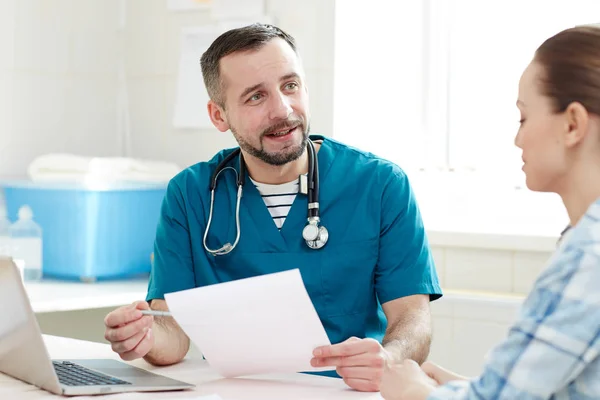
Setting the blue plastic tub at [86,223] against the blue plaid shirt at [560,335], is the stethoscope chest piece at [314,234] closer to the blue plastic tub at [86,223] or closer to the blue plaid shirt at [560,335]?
the blue plaid shirt at [560,335]

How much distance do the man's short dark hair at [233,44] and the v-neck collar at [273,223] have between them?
260mm

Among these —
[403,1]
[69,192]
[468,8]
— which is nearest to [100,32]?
[69,192]

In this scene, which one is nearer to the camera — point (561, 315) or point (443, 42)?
point (561, 315)

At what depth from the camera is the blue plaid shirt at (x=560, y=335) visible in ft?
3.19

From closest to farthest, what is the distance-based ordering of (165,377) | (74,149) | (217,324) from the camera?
(217,324), (165,377), (74,149)

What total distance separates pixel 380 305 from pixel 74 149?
4.99 feet

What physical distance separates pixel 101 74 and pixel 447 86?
122 cm

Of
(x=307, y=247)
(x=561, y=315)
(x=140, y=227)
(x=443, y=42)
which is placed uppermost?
(x=443, y=42)

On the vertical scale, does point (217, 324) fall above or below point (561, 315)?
below

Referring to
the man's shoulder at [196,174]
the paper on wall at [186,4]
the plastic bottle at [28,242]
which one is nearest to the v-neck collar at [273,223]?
the man's shoulder at [196,174]

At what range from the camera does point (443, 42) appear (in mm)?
2744

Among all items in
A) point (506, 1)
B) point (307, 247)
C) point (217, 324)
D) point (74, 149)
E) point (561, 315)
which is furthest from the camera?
point (74, 149)

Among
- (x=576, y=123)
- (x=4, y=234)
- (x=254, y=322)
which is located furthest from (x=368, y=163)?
(x=4, y=234)

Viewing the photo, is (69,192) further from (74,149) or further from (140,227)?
(74,149)
